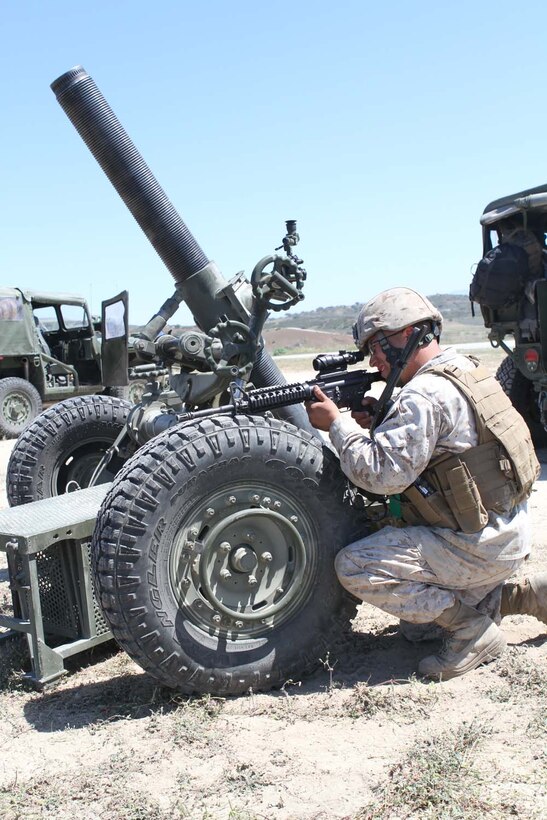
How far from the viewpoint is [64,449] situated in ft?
16.2

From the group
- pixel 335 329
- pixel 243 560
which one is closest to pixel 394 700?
pixel 243 560

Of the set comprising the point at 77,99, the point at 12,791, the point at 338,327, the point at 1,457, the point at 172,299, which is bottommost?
the point at 338,327

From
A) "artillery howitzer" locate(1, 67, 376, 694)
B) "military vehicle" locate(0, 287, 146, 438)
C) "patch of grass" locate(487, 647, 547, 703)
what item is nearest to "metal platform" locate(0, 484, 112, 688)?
"artillery howitzer" locate(1, 67, 376, 694)

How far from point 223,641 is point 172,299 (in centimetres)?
442

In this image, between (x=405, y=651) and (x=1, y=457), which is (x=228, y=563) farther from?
(x=1, y=457)

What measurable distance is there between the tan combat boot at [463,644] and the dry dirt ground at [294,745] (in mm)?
51

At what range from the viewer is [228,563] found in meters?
3.07

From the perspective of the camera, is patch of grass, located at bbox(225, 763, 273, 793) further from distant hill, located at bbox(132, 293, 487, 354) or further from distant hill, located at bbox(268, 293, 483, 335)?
distant hill, located at bbox(268, 293, 483, 335)

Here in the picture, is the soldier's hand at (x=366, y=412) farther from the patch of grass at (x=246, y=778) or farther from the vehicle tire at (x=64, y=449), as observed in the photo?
the vehicle tire at (x=64, y=449)

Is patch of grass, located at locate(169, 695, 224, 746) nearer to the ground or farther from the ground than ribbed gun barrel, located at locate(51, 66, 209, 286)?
nearer to the ground

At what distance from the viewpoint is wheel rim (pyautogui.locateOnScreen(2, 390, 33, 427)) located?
42.7 ft

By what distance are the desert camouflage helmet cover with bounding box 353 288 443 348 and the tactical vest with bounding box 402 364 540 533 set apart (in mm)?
219

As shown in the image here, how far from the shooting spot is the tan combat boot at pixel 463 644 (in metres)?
3.12

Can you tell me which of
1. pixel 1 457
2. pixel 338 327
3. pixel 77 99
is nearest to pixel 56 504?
pixel 77 99
